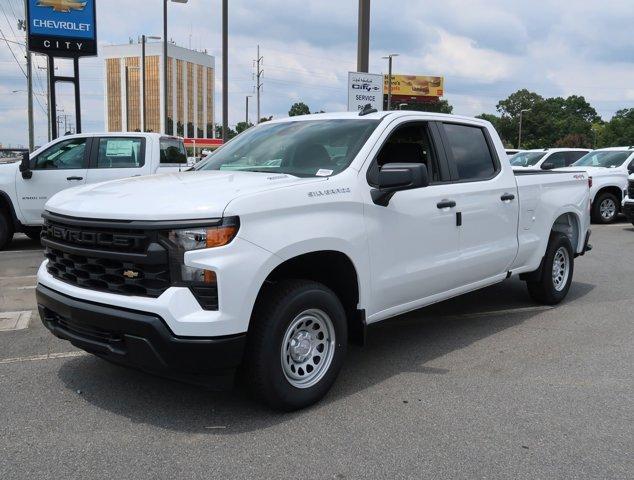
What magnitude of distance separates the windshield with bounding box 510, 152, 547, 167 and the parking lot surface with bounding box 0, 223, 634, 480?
14.1m

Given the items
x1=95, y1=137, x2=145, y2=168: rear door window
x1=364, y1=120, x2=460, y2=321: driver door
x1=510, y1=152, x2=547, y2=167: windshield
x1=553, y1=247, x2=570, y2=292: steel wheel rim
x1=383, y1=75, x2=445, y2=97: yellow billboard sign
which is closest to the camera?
x1=364, y1=120, x2=460, y2=321: driver door

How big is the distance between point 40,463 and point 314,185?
87.0 inches

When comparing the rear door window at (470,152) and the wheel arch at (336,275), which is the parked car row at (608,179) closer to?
the rear door window at (470,152)

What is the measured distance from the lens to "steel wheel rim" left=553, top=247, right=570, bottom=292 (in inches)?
265

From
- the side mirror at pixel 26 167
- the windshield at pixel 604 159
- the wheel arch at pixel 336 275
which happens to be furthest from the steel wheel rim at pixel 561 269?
the windshield at pixel 604 159

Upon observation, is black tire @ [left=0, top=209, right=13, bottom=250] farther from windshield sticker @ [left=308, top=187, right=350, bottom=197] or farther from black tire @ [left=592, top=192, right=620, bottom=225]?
black tire @ [left=592, top=192, right=620, bottom=225]

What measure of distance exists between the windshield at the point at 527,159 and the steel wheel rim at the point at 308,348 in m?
16.3

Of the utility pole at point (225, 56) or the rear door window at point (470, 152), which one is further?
the utility pole at point (225, 56)

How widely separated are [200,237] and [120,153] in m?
7.83

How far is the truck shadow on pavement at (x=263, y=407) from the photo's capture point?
3812 millimetres

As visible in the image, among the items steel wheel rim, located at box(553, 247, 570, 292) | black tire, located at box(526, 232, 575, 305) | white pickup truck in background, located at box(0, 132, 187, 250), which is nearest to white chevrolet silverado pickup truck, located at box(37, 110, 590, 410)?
black tire, located at box(526, 232, 575, 305)

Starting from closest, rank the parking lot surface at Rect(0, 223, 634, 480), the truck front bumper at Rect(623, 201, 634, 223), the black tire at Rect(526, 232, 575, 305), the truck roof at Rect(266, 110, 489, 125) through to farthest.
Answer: the parking lot surface at Rect(0, 223, 634, 480), the truck roof at Rect(266, 110, 489, 125), the black tire at Rect(526, 232, 575, 305), the truck front bumper at Rect(623, 201, 634, 223)

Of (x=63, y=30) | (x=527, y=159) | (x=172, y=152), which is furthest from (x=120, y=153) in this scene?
(x=527, y=159)

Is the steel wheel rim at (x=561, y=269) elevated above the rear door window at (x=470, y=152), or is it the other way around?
the rear door window at (x=470, y=152)
